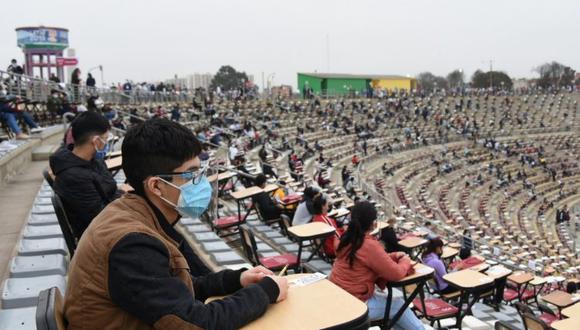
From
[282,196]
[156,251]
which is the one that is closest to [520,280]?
[282,196]

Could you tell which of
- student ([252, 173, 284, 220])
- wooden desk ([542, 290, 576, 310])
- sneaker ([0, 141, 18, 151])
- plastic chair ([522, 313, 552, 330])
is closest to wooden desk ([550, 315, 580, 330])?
plastic chair ([522, 313, 552, 330])

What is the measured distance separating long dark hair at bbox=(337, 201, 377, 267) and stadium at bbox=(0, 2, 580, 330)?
0.03ft

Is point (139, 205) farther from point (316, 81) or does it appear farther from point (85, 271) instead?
point (316, 81)

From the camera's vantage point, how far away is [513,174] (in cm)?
3161

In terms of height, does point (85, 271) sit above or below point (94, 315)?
above

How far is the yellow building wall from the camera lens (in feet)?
172

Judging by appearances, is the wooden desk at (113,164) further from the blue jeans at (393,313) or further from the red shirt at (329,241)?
the blue jeans at (393,313)

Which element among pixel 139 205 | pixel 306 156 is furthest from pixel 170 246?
pixel 306 156

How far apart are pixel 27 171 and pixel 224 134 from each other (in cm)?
1160

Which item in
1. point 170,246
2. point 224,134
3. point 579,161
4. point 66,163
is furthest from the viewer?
point 579,161

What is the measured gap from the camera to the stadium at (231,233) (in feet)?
5.66

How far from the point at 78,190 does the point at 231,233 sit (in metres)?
4.19

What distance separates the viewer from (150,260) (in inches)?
65.2

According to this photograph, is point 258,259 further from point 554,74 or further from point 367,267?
point 554,74
